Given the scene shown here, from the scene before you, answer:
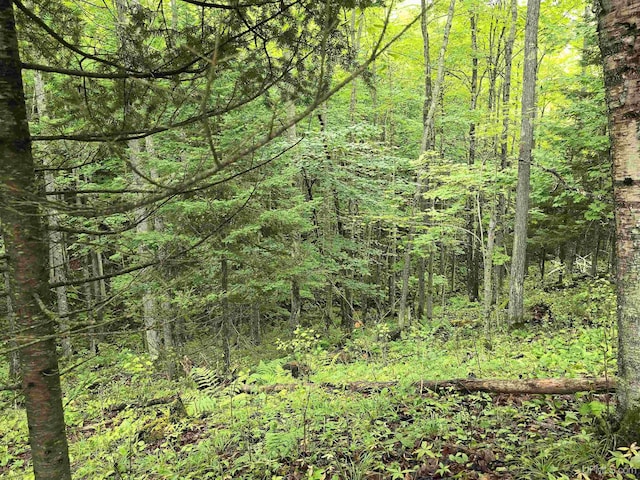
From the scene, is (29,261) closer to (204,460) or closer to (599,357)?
(204,460)

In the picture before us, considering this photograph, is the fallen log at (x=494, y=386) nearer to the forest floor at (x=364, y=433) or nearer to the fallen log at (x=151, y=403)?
the forest floor at (x=364, y=433)

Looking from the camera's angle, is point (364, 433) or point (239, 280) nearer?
point (364, 433)

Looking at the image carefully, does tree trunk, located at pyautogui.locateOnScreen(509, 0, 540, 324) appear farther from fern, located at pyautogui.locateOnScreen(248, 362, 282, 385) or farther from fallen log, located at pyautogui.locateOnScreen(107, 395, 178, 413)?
fallen log, located at pyautogui.locateOnScreen(107, 395, 178, 413)

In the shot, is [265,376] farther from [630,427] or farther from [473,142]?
[473,142]

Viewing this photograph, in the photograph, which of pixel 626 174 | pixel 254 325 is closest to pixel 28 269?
pixel 626 174

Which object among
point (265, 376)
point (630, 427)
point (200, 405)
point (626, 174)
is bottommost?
point (265, 376)

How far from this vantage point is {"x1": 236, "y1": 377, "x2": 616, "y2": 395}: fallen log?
404 cm

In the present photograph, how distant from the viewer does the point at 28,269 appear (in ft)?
7.86

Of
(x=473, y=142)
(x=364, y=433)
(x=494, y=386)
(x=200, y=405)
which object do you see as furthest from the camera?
(x=473, y=142)

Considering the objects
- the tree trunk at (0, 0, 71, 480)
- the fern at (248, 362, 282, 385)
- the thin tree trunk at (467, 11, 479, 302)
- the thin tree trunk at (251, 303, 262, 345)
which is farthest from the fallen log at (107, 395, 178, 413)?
the thin tree trunk at (467, 11, 479, 302)

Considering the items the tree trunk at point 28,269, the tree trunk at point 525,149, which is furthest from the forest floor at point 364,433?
the tree trunk at point 525,149

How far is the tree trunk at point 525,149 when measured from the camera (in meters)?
10.3

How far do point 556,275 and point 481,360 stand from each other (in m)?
16.0

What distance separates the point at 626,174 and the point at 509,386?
9.27ft
